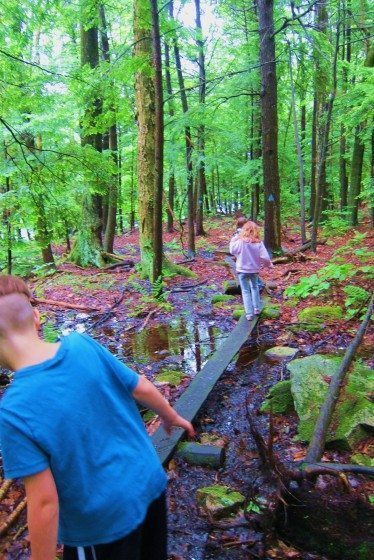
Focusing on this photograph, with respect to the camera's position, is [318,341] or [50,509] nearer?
[50,509]

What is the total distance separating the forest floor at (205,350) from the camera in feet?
10.3

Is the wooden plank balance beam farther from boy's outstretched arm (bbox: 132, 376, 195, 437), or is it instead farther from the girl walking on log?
boy's outstretched arm (bbox: 132, 376, 195, 437)

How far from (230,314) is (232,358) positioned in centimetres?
278

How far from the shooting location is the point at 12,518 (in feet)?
10.5

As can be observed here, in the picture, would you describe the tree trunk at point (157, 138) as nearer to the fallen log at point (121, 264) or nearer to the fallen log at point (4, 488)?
the fallen log at point (121, 264)

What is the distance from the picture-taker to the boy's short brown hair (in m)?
1.64

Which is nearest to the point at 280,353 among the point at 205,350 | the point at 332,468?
the point at 205,350

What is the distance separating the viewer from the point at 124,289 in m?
11.4

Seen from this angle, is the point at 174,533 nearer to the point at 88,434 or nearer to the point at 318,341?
the point at 88,434

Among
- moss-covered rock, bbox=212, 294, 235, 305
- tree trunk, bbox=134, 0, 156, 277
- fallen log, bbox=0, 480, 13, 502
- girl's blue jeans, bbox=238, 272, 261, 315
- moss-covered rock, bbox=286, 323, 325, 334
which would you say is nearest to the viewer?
fallen log, bbox=0, 480, 13, 502

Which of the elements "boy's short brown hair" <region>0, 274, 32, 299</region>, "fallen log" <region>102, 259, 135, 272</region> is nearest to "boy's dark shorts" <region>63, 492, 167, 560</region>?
"boy's short brown hair" <region>0, 274, 32, 299</region>

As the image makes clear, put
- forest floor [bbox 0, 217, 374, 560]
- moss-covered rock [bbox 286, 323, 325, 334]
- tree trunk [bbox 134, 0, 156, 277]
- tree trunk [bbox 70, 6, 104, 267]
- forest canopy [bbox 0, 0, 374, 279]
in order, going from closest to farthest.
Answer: forest floor [bbox 0, 217, 374, 560]
forest canopy [bbox 0, 0, 374, 279]
moss-covered rock [bbox 286, 323, 325, 334]
tree trunk [bbox 134, 0, 156, 277]
tree trunk [bbox 70, 6, 104, 267]

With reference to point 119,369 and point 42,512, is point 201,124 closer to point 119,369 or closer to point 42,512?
point 119,369

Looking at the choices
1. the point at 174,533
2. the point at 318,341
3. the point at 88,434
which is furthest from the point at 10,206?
the point at 88,434
